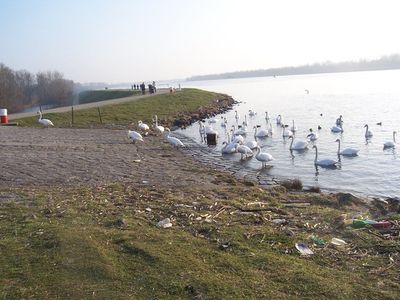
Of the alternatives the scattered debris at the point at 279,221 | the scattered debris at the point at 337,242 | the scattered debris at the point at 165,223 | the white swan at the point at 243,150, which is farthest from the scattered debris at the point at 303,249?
the white swan at the point at 243,150

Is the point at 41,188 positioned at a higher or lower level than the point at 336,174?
higher

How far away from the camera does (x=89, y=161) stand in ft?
62.1

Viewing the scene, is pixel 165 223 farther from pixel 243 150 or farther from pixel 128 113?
pixel 128 113

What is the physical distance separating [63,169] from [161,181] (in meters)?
3.77

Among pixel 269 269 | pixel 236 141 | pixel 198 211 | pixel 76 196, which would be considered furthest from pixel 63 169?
pixel 236 141

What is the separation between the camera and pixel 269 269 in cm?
719

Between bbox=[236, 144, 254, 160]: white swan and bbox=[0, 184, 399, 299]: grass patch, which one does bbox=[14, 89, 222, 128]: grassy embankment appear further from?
bbox=[0, 184, 399, 299]: grass patch

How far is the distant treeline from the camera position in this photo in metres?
90.5

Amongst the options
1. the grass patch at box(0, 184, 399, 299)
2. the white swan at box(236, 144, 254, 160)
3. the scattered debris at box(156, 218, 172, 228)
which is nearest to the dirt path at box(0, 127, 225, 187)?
the white swan at box(236, 144, 254, 160)

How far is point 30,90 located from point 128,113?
87469 millimetres

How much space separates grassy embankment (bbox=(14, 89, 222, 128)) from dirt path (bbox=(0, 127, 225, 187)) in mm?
6898

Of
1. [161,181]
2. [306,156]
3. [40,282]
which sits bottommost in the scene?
[306,156]

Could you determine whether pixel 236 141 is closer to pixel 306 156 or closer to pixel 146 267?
pixel 306 156

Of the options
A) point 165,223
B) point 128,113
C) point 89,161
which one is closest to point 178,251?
point 165,223
